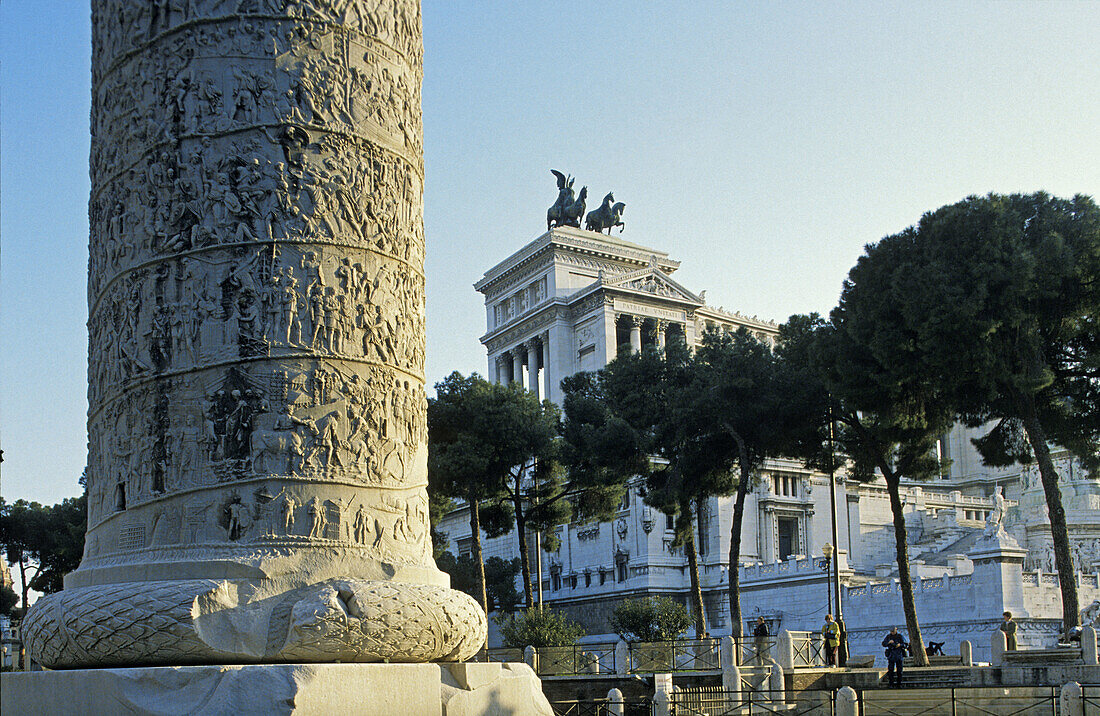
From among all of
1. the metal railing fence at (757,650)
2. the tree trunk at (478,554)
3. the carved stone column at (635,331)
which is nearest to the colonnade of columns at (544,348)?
the carved stone column at (635,331)

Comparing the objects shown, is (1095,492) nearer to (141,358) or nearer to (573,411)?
(573,411)

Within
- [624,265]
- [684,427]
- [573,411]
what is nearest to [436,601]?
[684,427]

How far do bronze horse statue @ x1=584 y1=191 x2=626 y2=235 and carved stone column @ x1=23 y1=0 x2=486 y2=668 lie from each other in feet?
227

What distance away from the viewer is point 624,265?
72938 mm

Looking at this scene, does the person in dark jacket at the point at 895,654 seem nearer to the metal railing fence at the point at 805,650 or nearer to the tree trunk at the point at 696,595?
the metal railing fence at the point at 805,650

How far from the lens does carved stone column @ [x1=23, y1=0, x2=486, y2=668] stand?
605 centimetres

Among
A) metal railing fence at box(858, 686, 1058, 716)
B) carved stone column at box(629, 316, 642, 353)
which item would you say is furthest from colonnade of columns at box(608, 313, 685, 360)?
metal railing fence at box(858, 686, 1058, 716)

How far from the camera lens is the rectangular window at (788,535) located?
5594 cm

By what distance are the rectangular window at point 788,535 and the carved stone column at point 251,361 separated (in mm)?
51019

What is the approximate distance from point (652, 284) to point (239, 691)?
64003 millimetres

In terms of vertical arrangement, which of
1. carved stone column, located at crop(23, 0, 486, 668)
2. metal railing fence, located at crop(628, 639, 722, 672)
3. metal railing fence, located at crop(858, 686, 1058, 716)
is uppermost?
carved stone column, located at crop(23, 0, 486, 668)

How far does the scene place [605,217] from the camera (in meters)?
75.8

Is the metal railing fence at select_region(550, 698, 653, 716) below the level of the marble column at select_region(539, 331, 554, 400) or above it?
below

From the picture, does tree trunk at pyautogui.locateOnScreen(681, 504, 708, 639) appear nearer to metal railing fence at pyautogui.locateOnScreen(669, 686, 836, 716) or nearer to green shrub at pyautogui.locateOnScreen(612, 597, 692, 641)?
green shrub at pyautogui.locateOnScreen(612, 597, 692, 641)
